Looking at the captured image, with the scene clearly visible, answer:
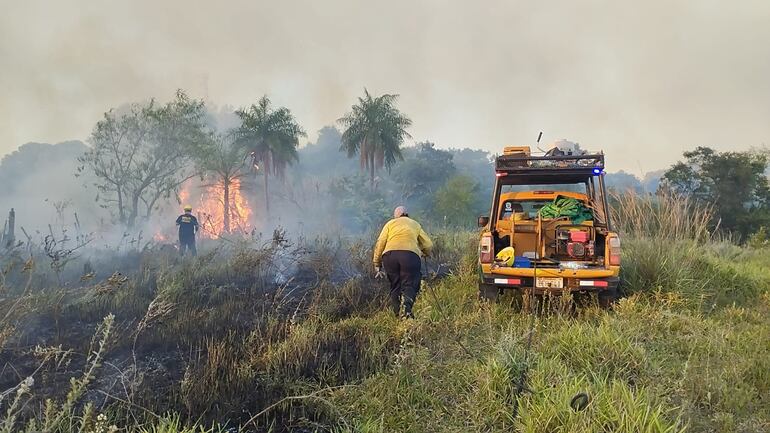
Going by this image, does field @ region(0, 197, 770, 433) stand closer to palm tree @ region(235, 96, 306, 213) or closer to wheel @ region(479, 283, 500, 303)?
wheel @ region(479, 283, 500, 303)

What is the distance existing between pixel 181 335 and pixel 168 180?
20.7 meters

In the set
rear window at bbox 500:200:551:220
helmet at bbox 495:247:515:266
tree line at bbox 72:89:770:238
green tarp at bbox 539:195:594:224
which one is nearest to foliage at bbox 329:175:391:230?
tree line at bbox 72:89:770:238

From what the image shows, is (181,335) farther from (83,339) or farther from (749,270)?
(749,270)

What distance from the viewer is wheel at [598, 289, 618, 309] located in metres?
5.35

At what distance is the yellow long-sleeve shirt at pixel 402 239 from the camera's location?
19.7 ft

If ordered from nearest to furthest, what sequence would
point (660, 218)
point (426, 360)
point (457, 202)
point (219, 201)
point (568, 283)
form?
point (426, 360) → point (568, 283) → point (660, 218) → point (219, 201) → point (457, 202)

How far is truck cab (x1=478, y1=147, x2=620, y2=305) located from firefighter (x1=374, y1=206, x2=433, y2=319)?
0.88 m

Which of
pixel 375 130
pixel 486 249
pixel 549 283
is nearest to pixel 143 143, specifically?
pixel 375 130

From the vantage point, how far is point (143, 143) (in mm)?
22312

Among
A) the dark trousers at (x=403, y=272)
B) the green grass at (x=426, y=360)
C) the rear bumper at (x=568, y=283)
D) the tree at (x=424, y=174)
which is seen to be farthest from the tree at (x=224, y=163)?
the rear bumper at (x=568, y=283)

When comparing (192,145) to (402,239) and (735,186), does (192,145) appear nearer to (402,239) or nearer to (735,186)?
(402,239)

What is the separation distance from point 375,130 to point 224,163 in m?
11.7

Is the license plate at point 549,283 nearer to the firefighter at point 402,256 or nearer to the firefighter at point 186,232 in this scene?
the firefighter at point 402,256

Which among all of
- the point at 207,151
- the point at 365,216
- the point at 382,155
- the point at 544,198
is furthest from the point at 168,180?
the point at 544,198
